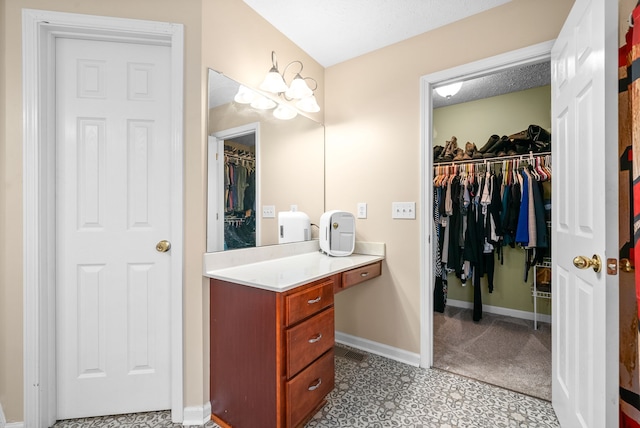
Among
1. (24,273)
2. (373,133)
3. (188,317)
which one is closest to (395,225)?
(373,133)

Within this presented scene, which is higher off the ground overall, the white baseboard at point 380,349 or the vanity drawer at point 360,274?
the vanity drawer at point 360,274

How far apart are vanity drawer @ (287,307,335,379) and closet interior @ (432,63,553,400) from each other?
4.09 ft

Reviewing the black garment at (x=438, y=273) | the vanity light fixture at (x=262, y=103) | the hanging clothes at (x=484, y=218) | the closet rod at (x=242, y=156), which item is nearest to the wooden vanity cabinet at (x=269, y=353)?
the closet rod at (x=242, y=156)

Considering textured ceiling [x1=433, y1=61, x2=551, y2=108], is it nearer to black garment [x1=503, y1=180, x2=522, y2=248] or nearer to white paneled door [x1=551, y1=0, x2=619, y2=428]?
black garment [x1=503, y1=180, x2=522, y2=248]

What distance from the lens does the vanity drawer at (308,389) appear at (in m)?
1.30

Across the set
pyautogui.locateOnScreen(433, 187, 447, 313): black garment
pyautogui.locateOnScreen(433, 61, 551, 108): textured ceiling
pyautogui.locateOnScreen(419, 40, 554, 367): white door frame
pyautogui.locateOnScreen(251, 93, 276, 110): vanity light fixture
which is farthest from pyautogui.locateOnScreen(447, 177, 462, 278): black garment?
pyautogui.locateOnScreen(251, 93, 276, 110): vanity light fixture

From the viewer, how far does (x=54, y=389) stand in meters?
1.49

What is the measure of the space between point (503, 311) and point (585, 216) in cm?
236

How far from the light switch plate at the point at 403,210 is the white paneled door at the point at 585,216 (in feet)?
2.63

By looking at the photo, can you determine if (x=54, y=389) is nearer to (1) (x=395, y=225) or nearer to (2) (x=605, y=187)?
(1) (x=395, y=225)

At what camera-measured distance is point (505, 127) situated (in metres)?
3.07

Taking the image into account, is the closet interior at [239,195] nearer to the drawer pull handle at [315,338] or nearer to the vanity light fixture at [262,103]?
the vanity light fixture at [262,103]

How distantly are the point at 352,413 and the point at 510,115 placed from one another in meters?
3.16

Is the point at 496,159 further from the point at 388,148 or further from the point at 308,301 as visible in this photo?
the point at 308,301
